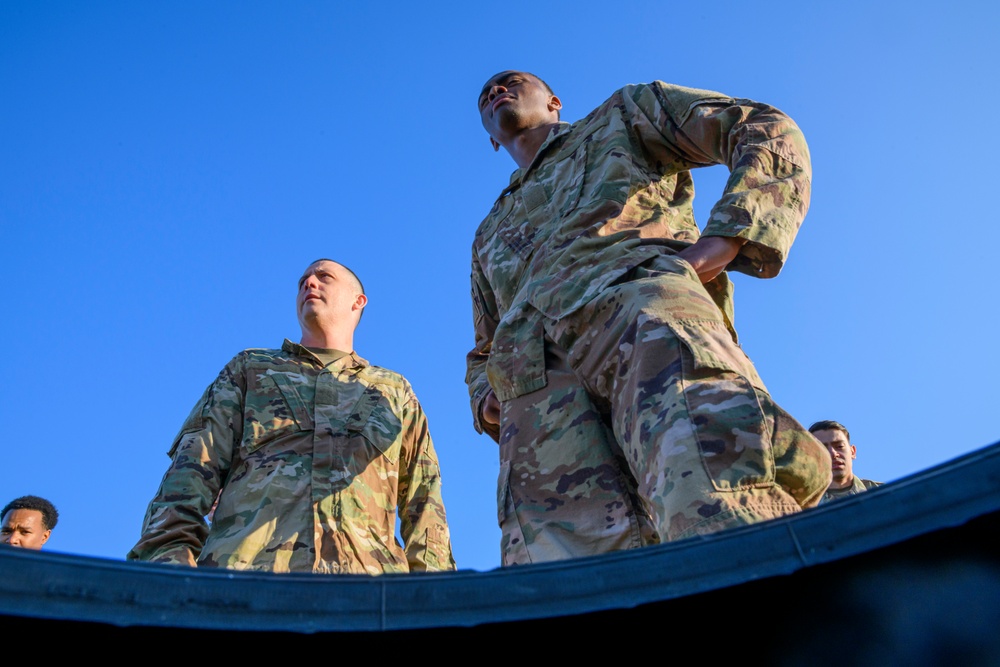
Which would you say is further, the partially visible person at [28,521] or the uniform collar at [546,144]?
the partially visible person at [28,521]

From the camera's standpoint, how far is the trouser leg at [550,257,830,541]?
2.34 meters

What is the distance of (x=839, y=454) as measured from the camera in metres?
6.22

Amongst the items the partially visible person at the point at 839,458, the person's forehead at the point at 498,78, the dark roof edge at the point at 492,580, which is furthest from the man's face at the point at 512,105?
the dark roof edge at the point at 492,580

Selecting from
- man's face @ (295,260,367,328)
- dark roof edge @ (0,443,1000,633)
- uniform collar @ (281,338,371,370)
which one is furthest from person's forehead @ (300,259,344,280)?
dark roof edge @ (0,443,1000,633)

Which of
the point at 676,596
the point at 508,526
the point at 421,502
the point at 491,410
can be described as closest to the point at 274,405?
the point at 421,502

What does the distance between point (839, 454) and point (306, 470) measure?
3.31 metres

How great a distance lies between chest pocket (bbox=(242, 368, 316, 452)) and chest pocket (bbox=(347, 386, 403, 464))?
205 millimetres

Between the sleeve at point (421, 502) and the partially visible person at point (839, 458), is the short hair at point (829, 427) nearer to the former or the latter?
the partially visible person at point (839, 458)

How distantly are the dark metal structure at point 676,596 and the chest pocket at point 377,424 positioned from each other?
322cm

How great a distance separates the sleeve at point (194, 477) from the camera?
3977 mm

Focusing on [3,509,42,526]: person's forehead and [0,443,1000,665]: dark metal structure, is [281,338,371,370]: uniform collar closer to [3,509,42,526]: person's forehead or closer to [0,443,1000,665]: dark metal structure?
[3,509,42,526]: person's forehead

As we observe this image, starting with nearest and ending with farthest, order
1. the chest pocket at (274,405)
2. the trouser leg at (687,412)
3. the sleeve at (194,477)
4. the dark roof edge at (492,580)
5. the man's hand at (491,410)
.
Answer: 1. the dark roof edge at (492,580)
2. the trouser leg at (687,412)
3. the man's hand at (491,410)
4. the sleeve at (194,477)
5. the chest pocket at (274,405)

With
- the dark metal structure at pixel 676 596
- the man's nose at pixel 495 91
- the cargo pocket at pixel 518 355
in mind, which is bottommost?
the dark metal structure at pixel 676 596

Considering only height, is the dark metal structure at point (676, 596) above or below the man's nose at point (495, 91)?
below
